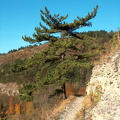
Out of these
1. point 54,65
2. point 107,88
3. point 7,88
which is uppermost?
point 54,65

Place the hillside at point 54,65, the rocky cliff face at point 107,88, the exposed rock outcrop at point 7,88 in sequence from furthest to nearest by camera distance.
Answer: the exposed rock outcrop at point 7,88, the hillside at point 54,65, the rocky cliff face at point 107,88

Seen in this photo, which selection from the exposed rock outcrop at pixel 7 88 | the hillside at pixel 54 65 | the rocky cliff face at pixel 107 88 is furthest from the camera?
the exposed rock outcrop at pixel 7 88

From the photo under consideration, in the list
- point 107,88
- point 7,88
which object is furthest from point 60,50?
Result: point 7,88

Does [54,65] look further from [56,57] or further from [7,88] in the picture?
[7,88]

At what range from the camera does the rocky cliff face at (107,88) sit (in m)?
7.07

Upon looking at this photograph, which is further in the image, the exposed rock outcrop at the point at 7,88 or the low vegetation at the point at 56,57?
the exposed rock outcrop at the point at 7,88

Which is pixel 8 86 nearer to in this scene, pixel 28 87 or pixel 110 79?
pixel 28 87

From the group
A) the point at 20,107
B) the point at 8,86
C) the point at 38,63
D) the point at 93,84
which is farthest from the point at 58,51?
the point at 8,86

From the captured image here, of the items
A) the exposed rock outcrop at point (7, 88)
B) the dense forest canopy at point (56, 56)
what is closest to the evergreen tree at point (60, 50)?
the dense forest canopy at point (56, 56)

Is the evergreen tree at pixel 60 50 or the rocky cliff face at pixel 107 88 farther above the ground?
the evergreen tree at pixel 60 50

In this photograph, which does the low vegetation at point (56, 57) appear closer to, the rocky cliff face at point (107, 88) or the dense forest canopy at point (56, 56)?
the dense forest canopy at point (56, 56)

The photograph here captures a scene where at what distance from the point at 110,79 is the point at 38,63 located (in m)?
7.21

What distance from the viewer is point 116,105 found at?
280 inches

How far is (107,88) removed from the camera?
8.45 meters
